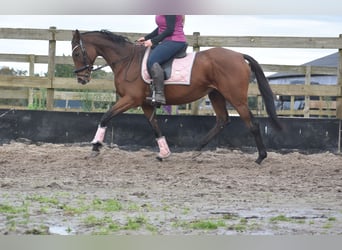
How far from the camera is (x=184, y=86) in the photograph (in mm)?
8336

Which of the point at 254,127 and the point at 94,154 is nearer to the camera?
the point at 94,154

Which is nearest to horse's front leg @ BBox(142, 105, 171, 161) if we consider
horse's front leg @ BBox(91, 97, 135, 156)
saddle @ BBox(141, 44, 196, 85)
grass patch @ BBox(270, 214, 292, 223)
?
horse's front leg @ BBox(91, 97, 135, 156)

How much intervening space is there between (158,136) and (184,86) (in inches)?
32.4

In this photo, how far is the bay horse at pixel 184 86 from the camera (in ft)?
26.6

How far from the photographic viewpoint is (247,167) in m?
7.73

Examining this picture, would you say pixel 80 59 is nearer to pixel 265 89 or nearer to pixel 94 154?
pixel 94 154

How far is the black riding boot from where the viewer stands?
316 inches

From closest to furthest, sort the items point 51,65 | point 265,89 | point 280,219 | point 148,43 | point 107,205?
1. point 280,219
2. point 107,205
3. point 148,43
4. point 265,89
5. point 51,65

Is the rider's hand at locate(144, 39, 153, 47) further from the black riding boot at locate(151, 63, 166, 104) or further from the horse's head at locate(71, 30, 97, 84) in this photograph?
the horse's head at locate(71, 30, 97, 84)

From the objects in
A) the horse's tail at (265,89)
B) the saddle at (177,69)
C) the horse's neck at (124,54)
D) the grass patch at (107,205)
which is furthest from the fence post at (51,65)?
the grass patch at (107,205)

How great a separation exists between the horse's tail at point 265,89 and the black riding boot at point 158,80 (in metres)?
1.22

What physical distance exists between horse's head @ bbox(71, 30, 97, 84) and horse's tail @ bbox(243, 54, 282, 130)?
7.36 ft

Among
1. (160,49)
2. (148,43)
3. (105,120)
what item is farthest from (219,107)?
(105,120)

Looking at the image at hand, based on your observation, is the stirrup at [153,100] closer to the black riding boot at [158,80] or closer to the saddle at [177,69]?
the black riding boot at [158,80]
